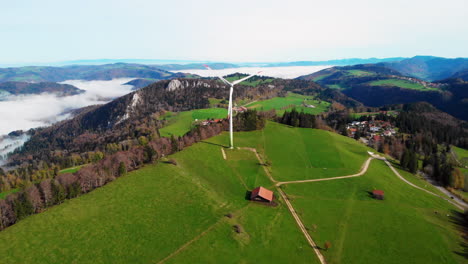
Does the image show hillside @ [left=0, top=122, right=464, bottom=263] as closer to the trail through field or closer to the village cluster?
the trail through field

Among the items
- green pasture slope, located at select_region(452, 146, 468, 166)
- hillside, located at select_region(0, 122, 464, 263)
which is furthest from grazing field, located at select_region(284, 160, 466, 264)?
green pasture slope, located at select_region(452, 146, 468, 166)

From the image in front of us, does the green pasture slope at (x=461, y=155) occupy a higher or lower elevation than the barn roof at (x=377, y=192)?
lower

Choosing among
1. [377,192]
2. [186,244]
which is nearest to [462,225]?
[377,192]

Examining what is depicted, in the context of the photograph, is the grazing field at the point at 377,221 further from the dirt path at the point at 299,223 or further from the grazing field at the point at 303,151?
the grazing field at the point at 303,151

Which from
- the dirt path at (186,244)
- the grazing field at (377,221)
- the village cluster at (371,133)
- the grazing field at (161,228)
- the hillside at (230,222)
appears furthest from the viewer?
the village cluster at (371,133)

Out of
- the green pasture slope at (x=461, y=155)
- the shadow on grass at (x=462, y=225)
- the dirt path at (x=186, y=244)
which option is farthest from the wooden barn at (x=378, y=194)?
the green pasture slope at (x=461, y=155)

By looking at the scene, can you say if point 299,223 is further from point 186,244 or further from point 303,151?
point 303,151
